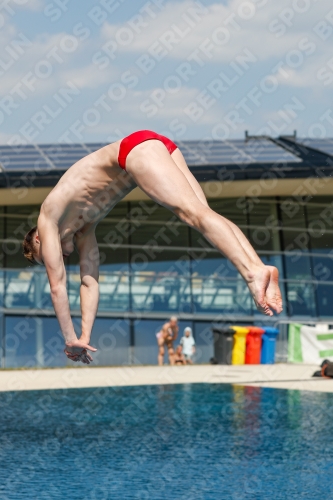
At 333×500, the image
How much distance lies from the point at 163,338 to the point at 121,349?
2284mm

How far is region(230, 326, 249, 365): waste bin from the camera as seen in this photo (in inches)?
958

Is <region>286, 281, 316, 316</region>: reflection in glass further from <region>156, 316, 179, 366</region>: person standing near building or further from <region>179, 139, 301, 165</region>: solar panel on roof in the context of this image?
<region>156, 316, 179, 366</region>: person standing near building

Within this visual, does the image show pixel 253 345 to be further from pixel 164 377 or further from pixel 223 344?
pixel 164 377

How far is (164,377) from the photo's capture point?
19.4 meters

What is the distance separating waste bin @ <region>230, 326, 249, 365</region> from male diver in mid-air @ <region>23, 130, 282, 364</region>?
1820 centimetres

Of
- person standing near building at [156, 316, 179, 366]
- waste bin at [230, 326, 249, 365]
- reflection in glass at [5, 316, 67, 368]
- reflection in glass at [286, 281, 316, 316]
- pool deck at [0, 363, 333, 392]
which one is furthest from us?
reflection in glass at [286, 281, 316, 316]

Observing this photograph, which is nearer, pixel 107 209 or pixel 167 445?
pixel 107 209

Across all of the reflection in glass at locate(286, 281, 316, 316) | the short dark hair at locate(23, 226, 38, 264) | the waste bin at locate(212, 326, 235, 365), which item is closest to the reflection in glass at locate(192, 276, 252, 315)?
the reflection in glass at locate(286, 281, 316, 316)

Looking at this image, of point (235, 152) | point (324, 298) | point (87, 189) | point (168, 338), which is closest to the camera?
point (87, 189)

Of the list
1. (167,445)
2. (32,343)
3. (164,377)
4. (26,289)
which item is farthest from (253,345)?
(167,445)

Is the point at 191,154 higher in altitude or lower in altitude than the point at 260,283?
higher

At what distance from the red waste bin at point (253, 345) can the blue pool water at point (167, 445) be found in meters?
8.42

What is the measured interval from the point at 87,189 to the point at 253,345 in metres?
19.7

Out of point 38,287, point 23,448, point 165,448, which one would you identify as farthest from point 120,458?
point 38,287
